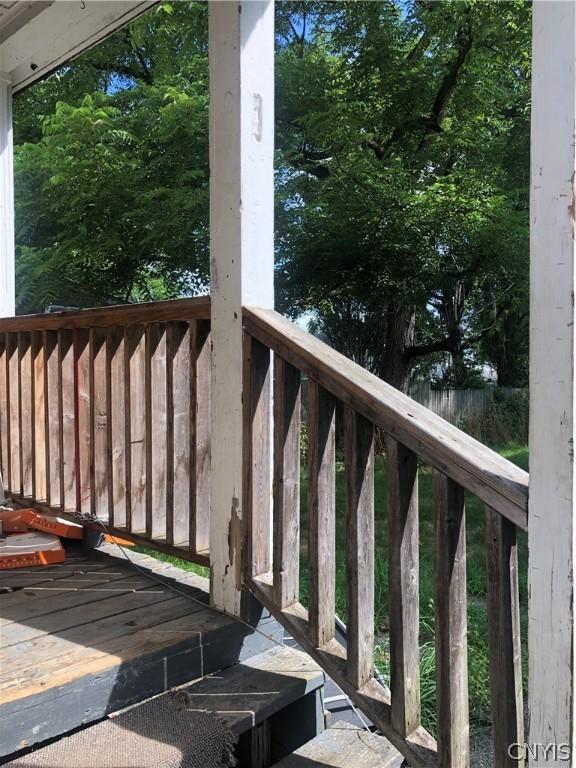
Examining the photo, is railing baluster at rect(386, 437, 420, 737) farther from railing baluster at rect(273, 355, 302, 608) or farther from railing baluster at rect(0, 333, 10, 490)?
railing baluster at rect(0, 333, 10, 490)

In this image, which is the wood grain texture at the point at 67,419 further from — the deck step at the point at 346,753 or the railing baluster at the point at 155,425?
the deck step at the point at 346,753

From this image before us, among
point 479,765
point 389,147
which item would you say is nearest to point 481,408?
point 389,147

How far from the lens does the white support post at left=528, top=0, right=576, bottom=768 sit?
3.51 ft

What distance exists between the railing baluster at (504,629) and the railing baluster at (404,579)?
20 centimetres

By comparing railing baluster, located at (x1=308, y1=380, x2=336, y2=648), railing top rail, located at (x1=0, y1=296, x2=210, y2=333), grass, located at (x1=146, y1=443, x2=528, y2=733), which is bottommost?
grass, located at (x1=146, y1=443, x2=528, y2=733)

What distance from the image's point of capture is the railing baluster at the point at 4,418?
111 inches

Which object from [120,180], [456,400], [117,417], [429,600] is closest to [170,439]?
[117,417]

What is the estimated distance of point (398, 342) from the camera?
7.68 m

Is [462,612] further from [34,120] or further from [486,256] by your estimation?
[34,120]

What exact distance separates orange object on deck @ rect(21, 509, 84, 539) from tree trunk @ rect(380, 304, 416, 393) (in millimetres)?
5539

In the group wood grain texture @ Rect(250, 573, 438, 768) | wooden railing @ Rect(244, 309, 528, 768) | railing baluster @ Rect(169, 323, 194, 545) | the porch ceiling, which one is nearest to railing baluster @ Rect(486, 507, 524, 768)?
wooden railing @ Rect(244, 309, 528, 768)

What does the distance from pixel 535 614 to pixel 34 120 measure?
7153 millimetres

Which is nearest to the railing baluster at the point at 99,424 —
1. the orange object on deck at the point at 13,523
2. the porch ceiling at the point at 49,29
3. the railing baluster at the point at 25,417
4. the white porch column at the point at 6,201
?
the orange object on deck at the point at 13,523

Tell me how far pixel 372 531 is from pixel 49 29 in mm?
2428
